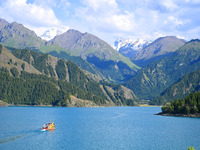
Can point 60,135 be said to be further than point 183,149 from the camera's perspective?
Yes

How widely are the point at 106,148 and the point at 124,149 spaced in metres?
6.54

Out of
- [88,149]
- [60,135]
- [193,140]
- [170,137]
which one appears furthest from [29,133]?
[193,140]

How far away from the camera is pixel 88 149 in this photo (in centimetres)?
9494

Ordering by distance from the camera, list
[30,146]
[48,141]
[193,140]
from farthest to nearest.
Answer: [193,140]
[48,141]
[30,146]

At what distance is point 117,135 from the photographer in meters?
124

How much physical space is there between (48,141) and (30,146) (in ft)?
42.0

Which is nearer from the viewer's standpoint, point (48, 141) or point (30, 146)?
point (30, 146)

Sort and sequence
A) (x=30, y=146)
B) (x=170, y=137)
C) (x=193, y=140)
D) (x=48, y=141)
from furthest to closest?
(x=170, y=137)
(x=193, y=140)
(x=48, y=141)
(x=30, y=146)

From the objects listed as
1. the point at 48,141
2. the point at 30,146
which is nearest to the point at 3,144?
the point at 30,146

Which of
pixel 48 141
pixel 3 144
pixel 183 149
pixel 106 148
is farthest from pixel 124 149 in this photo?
pixel 3 144

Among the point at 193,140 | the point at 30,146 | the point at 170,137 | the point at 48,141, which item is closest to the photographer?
the point at 30,146

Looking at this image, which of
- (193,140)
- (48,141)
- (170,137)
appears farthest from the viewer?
(170,137)

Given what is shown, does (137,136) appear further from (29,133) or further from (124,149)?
(29,133)

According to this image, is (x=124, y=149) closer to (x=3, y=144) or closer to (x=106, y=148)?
(x=106, y=148)
